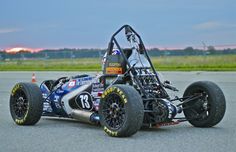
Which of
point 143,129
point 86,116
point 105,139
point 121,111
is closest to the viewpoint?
point 105,139

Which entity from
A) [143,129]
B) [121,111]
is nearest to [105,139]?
[121,111]

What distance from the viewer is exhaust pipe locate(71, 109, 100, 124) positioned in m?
10.1

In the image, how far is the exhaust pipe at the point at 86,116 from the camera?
399 inches

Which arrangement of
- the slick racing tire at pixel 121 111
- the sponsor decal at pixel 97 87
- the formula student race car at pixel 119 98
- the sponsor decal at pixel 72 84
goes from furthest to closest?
the sponsor decal at pixel 72 84, the sponsor decal at pixel 97 87, the formula student race car at pixel 119 98, the slick racing tire at pixel 121 111

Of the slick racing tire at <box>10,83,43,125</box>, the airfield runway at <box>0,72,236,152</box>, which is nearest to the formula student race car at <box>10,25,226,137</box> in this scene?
the slick racing tire at <box>10,83,43,125</box>

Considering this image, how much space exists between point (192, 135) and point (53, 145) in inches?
86.6

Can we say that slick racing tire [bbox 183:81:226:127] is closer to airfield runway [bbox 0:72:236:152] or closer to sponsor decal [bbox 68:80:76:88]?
airfield runway [bbox 0:72:236:152]

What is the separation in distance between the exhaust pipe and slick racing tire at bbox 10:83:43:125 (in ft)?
2.05

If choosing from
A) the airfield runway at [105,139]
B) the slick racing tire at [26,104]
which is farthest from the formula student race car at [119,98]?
the airfield runway at [105,139]

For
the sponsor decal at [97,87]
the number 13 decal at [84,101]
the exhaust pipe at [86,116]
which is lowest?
the exhaust pipe at [86,116]

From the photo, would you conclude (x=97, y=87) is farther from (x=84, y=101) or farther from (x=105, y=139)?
(x=105, y=139)

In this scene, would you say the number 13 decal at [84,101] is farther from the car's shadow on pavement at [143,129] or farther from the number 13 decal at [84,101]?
the car's shadow on pavement at [143,129]

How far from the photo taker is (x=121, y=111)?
934 cm

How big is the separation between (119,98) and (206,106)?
174 cm
